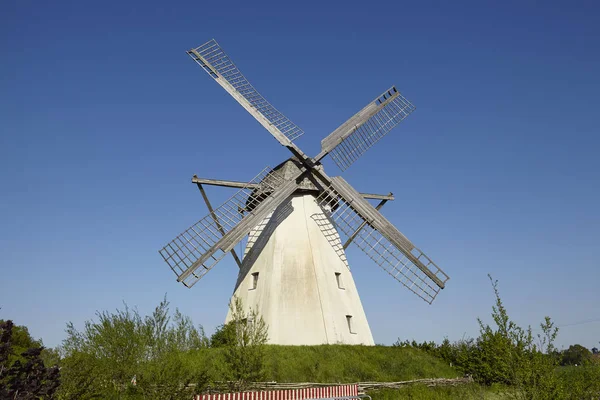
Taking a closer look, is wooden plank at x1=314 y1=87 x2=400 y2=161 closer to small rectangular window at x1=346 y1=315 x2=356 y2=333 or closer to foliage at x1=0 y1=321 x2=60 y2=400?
small rectangular window at x1=346 y1=315 x2=356 y2=333

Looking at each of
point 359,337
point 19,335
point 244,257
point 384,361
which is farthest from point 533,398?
point 19,335

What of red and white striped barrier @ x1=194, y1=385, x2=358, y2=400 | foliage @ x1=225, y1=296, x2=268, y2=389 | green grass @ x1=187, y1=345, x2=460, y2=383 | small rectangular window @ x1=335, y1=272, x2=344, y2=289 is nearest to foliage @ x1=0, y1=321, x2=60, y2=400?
red and white striped barrier @ x1=194, y1=385, x2=358, y2=400

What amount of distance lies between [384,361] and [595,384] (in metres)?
8.35

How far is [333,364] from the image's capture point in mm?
19953

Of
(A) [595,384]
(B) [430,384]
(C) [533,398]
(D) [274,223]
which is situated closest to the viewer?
(C) [533,398]

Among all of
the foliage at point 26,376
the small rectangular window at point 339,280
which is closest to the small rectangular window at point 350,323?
the small rectangular window at point 339,280

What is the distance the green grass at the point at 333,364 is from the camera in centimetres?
1931

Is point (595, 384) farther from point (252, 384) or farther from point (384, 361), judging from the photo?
point (252, 384)

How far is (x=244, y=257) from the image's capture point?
80.9 ft

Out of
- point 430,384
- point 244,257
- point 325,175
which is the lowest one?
point 430,384

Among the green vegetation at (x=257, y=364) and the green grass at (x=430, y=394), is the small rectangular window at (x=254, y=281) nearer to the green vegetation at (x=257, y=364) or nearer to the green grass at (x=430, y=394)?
the green vegetation at (x=257, y=364)

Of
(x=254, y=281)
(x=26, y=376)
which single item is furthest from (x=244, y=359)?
(x=254, y=281)

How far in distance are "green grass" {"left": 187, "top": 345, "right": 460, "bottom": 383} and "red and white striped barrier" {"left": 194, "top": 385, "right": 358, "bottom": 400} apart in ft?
10.0

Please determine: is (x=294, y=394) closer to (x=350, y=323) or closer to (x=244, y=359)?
(x=244, y=359)
